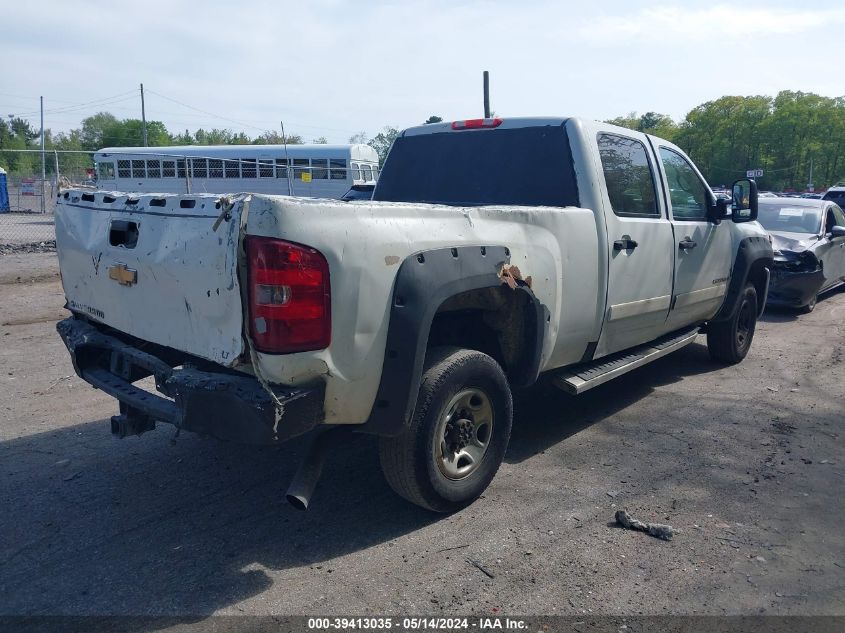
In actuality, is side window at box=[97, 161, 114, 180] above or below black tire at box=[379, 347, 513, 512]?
above

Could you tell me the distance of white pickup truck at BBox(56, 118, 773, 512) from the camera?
9.73 feet

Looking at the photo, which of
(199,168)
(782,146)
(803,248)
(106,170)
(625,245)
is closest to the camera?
(625,245)

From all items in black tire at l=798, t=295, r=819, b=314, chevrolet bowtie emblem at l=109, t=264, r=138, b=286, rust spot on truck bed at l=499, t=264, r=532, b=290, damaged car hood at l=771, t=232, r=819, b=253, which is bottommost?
black tire at l=798, t=295, r=819, b=314

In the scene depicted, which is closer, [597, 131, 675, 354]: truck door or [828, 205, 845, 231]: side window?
[597, 131, 675, 354]: truck door

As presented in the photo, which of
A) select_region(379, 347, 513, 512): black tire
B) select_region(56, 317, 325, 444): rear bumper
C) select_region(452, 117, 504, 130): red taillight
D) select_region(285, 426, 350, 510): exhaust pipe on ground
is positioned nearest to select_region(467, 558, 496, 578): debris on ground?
select_region(379, 347, 513, 512): black tire

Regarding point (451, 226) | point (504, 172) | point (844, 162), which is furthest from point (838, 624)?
point (844, 162)

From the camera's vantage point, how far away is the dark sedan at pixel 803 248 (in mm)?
10086

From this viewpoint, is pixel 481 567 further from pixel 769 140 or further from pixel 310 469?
pixel 769 140

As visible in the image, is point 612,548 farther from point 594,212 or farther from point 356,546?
point 594,212

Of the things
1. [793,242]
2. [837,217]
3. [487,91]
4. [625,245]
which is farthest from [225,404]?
[487,91]

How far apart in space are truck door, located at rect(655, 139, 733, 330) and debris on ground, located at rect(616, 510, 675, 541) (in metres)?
2.43

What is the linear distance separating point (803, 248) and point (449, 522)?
28.2 ft

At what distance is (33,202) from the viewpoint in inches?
1271

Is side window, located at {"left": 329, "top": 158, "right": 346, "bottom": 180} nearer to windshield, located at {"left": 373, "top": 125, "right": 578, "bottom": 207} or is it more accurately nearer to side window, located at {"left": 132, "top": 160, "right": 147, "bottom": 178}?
side window, located at {"left": 132, "top": 160, "right": 147, "bottom": 178}
